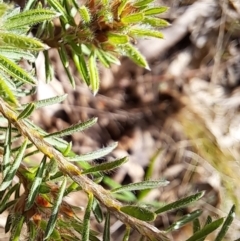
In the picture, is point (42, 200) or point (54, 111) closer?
point (42, 200)

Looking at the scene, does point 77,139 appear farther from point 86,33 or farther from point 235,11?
point 86,33

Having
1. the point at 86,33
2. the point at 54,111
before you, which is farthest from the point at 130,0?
the point at 54,111

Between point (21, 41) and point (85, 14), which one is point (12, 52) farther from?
point (85, 14)

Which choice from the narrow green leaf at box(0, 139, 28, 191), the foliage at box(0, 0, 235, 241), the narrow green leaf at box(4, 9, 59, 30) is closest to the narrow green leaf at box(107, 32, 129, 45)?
the foliage at box(0, 0, 235, 241)

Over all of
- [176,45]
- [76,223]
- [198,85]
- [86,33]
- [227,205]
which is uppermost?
[86,33]

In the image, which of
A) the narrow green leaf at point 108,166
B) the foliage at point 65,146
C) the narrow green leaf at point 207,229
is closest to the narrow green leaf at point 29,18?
the foliage at point 65,146

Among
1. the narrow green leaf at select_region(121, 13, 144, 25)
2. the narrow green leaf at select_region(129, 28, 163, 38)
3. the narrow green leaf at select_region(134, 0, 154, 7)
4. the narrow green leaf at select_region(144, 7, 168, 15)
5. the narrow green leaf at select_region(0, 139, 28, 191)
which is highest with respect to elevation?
the narrow green leaf at select_region(134, 0, 154, 7)

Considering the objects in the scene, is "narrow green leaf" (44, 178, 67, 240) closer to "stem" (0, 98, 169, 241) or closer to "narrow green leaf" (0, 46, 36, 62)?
"stem" (0, 98, 169, 241)
